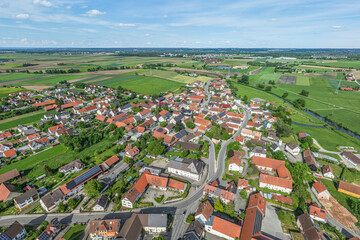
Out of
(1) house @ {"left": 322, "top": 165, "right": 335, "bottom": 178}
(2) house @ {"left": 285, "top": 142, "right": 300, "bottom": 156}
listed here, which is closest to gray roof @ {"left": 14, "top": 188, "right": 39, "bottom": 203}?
(2) house @ {"left": 285, "top": 142, "right": 300, "bottom": 156}

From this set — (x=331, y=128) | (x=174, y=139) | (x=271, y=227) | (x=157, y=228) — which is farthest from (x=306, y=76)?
(x=157, y=228)

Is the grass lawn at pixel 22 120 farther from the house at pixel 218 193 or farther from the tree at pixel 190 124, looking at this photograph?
the house at pixel 218 193

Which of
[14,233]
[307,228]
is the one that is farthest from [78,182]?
[307,228]

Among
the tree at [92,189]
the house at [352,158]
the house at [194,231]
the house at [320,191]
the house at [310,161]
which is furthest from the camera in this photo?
the house at [352,158]

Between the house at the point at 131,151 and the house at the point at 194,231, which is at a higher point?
the house at the point at 131,151

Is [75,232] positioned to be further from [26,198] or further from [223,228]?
[223,228]

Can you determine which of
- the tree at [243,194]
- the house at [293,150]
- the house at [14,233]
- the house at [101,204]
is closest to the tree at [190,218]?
the tree at [243,194]
